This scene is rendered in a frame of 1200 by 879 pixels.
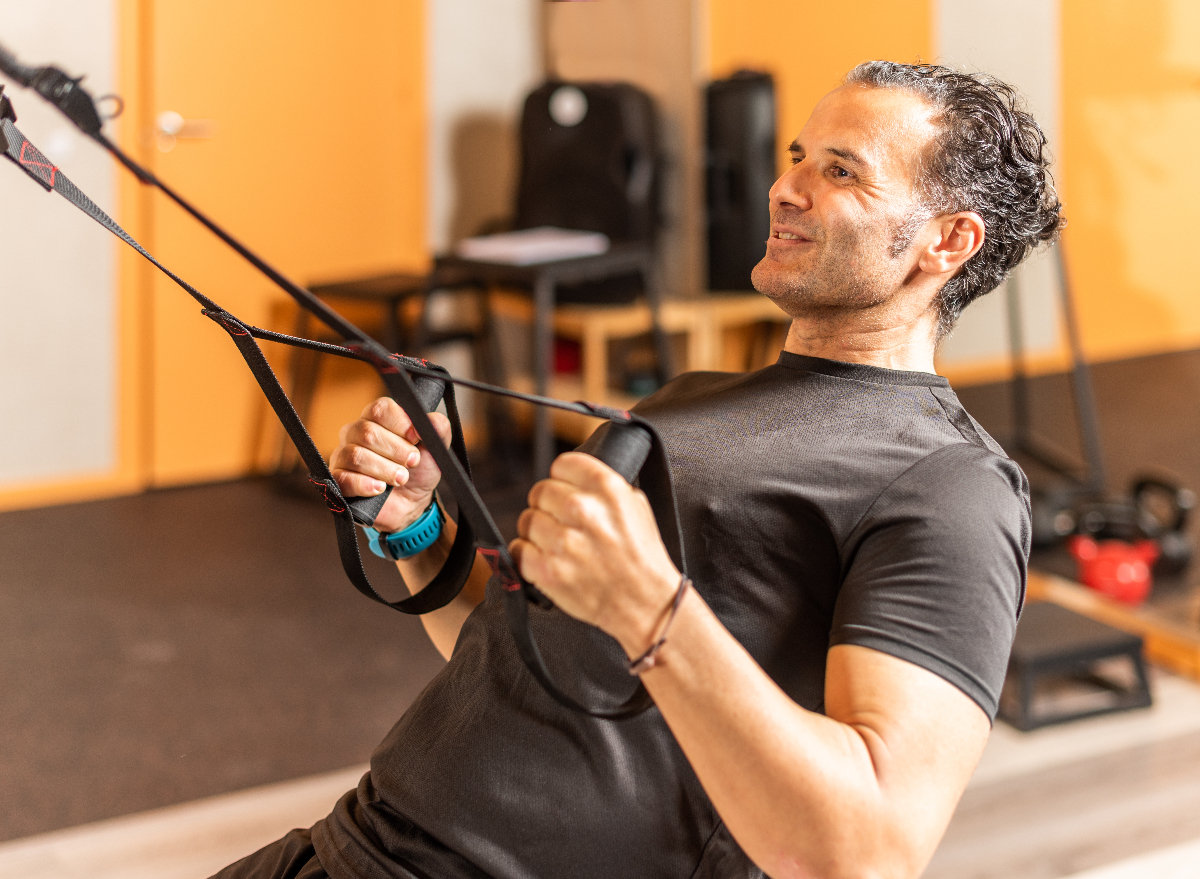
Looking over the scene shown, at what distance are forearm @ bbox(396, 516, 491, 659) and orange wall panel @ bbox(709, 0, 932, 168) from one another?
2.42 m

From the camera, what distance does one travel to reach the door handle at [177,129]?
11.9ft

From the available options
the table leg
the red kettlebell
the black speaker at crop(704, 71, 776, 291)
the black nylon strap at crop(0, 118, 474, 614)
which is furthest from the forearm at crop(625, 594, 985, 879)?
the black speaker at crop(704, 71, 776, 291)

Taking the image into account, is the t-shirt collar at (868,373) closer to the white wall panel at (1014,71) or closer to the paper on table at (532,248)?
the white wall panel at (1014,71)

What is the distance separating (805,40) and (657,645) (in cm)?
304

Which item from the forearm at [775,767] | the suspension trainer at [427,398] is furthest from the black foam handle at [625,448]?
the forearm at [775,767]

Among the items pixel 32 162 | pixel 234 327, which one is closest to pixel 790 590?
pixel 234 327

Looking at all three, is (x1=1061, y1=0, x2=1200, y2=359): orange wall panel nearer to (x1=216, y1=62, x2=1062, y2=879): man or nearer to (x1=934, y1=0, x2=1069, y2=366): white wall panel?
(x1=934, y1=0, x2=1069, y2=366): white wall panel

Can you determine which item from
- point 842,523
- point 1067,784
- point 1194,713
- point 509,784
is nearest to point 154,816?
point 509,784

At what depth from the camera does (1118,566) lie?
275 cm

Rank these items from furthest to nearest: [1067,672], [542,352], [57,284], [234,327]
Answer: [57,284] → [542,352] → [1067,672] → [234,327]

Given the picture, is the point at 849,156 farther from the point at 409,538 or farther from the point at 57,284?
the point at 57,284

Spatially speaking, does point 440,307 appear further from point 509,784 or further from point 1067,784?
point 509,784

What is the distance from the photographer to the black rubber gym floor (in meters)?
2.21

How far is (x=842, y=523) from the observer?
3.07 ft
